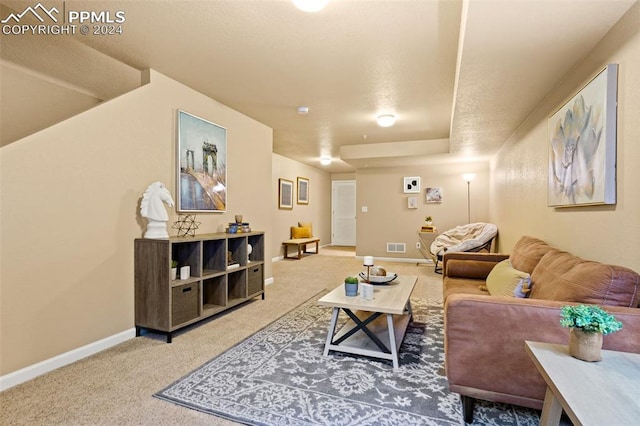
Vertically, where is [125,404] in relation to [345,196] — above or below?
below

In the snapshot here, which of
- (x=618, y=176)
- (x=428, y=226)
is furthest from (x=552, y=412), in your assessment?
(x=428, y=226)

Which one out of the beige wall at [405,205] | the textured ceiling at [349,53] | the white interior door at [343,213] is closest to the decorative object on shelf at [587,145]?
the textured ceiling at [349,53]

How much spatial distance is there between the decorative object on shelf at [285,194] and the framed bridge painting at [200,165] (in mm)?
3247

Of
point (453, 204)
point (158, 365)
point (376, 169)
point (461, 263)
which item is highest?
point (376, 169)

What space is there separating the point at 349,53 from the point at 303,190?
5.56 m

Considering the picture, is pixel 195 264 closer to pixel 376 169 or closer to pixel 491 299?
Result: pixel 491 299

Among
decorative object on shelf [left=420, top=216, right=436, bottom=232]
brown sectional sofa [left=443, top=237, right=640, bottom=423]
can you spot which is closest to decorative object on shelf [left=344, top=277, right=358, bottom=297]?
brown sectional sofa [left=443, top=237, right=640, bottom=423]

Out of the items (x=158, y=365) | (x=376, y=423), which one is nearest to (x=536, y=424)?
(x=376, y=423)

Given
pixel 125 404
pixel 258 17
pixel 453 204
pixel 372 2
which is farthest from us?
pixel 453 204

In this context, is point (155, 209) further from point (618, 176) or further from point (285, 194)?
point (285, 194)

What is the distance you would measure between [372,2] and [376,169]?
17.5ft

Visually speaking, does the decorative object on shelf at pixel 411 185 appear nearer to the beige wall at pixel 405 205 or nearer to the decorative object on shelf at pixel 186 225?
the beige wall at pixel 405 205

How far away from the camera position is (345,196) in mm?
9703

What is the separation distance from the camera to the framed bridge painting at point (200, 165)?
10.3 feet
